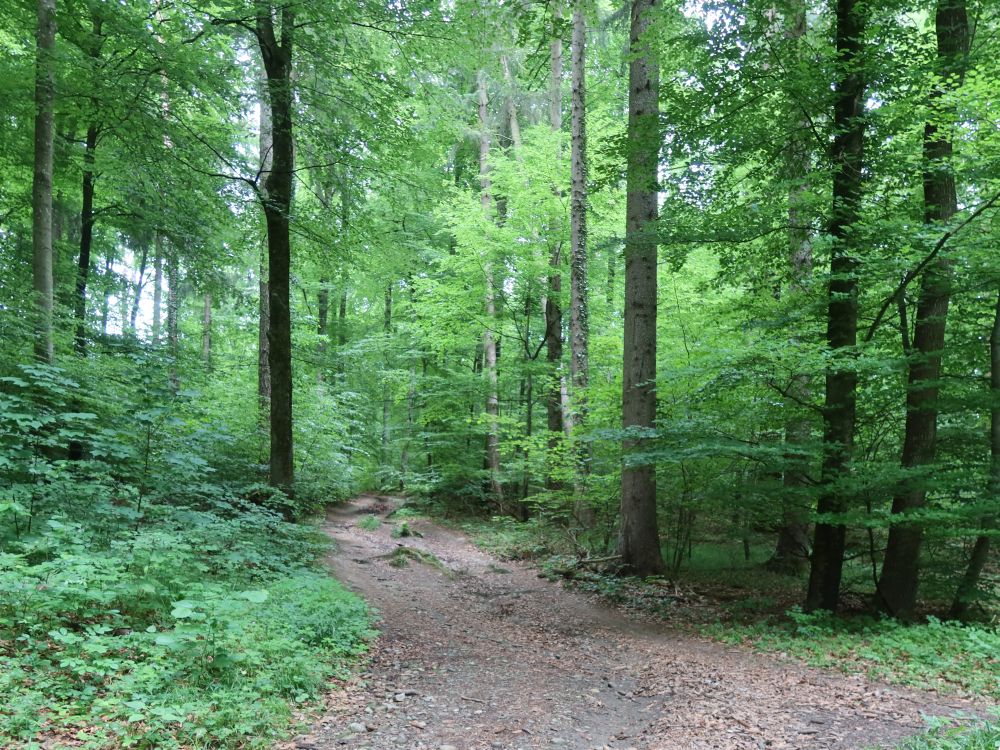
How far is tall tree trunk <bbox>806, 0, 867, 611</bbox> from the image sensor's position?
5910mm

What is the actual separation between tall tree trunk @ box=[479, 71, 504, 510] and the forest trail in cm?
788

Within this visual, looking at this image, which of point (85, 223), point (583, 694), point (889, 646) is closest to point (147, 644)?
point (583, 694)

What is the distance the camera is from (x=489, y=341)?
16.2 metres

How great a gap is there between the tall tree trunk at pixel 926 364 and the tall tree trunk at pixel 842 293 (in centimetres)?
57

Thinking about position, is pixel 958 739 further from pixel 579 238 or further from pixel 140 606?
pixel 579 238

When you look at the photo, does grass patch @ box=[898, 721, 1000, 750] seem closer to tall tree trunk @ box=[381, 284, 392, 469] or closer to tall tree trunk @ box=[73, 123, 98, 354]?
tall tree trunk @ box=[73, 123, 98, 354]

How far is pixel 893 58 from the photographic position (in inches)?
228

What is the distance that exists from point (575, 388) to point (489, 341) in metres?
6.12

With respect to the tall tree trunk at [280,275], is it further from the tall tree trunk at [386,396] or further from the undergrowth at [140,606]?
the tall tree trunk at [386,396]

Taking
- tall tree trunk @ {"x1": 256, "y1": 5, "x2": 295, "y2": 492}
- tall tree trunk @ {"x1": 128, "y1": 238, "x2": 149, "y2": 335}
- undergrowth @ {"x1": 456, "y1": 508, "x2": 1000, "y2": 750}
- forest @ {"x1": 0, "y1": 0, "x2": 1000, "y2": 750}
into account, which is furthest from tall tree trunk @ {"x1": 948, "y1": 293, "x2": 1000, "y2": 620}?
tall tree trunk @ {"x1": 128, "y1": 238, "x2": 149, "y2": 335}

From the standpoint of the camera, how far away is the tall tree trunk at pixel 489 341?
14812 millimetres

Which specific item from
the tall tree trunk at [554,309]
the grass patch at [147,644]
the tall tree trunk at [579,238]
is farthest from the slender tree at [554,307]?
the grass patch at [147,644]

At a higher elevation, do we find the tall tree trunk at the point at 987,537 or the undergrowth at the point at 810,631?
the tall tree trunk at the point at 987,537

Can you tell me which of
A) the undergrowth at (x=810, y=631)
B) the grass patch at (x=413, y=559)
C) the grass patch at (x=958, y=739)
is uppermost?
the grass patch at (x=958, y=739)
